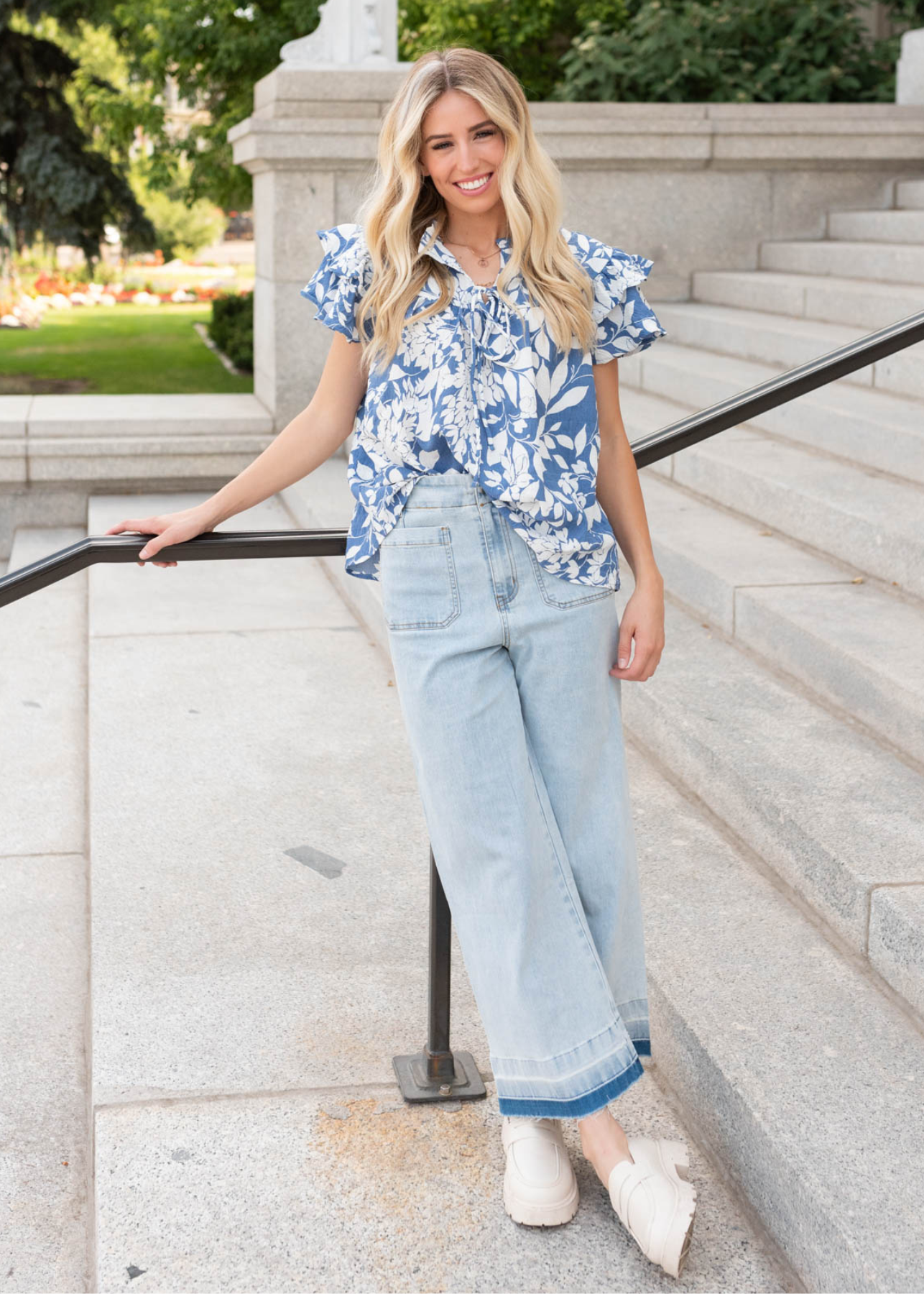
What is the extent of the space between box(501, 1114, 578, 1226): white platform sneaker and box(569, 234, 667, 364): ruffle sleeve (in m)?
1.18

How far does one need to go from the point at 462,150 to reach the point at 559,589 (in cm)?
64

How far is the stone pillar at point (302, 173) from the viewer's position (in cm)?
715

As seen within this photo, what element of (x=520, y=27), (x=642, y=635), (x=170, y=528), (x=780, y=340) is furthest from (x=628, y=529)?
(x=520, y=27)

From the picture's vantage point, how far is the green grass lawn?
975cm

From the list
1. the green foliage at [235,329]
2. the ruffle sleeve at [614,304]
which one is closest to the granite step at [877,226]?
the green foliage at [235,329]

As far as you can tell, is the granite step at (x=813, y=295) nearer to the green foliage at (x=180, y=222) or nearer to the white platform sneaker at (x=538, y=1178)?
the white platform sneaker at (x=538, y=1178)

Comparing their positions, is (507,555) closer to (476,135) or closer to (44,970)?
(476,135)

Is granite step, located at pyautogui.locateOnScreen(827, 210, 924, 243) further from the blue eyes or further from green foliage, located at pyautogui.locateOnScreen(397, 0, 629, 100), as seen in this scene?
the blue eyes

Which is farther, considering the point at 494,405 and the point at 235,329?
the point at 235,329

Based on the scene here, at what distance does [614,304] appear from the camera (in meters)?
2.12

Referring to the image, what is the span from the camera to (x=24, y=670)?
516cm

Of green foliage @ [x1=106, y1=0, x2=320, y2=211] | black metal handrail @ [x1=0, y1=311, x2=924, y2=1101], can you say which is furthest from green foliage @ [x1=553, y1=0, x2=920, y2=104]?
black metal handrail @ [x1=0, y1=311, x2=924, y2=1101]

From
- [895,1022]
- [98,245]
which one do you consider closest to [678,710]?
[895,1022]

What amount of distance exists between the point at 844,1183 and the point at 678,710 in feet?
5.40
